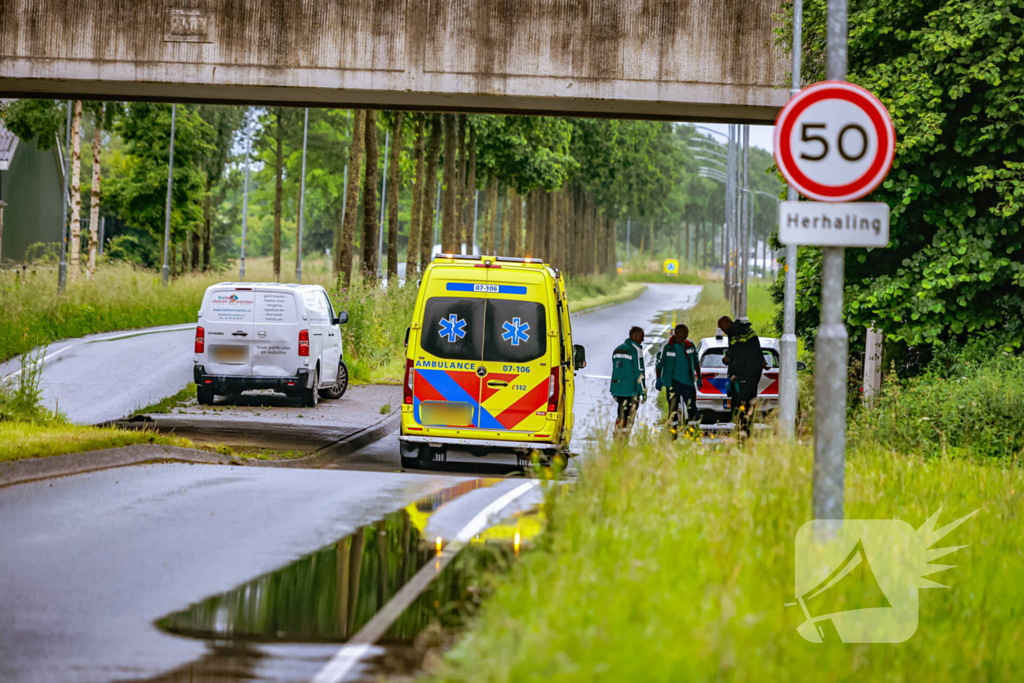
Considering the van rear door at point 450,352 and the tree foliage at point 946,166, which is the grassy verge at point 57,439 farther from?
the tree foliage at point 946,166

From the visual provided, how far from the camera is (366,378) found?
25.5m

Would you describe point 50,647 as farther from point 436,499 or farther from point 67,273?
point 67,273

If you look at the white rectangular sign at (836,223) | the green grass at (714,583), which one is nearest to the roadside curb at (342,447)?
the green grass at (714,583)

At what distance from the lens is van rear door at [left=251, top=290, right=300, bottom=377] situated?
19.8 m

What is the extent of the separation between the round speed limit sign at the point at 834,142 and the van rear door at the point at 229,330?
14126 millimetres

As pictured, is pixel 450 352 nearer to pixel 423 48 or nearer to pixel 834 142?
pixel 423 48

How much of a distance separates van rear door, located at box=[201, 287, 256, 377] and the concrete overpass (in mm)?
4132

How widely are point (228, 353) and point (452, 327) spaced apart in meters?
6.96

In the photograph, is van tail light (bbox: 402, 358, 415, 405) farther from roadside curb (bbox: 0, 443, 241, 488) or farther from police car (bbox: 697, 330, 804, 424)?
police car (bbox: 697, 330, 804, 424)

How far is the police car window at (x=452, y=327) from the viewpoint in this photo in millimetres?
14094

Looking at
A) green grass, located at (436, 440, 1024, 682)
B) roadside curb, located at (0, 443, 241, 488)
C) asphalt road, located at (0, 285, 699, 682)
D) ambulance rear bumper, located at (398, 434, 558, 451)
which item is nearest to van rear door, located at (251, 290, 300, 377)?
asphalt road, located at (0, 285, 699, 682)

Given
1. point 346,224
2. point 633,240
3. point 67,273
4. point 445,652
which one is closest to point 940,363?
point 445,652

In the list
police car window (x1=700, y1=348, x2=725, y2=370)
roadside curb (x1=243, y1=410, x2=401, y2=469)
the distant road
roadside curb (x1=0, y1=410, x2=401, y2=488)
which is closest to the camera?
roadside curb (x1=0, y1=410, x2=401, y2=488)
